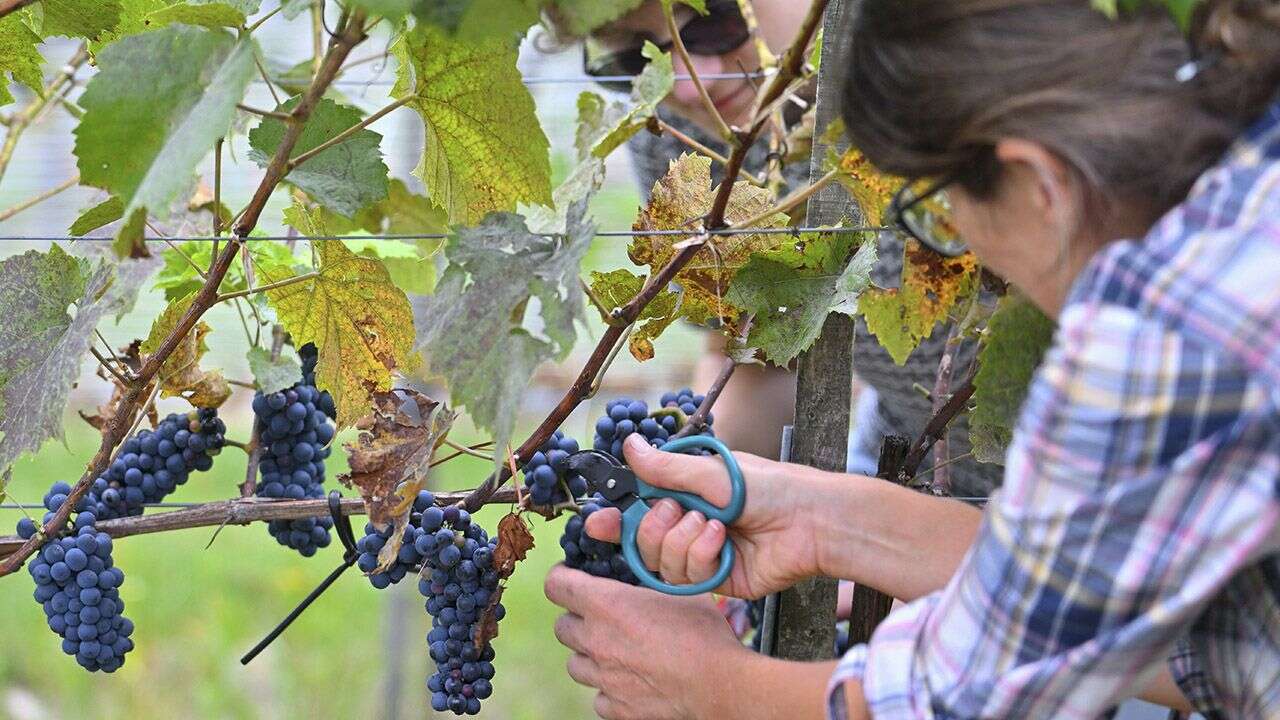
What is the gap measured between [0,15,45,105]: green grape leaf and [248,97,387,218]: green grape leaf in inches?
8.5

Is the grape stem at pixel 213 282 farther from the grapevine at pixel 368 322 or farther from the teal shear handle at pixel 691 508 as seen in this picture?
the teal shear handle at pixel 691 508

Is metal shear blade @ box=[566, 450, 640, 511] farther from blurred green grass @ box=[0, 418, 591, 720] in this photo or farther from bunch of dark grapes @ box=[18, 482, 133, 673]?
blurred green grass @ box=[0, 418, 591, 720]

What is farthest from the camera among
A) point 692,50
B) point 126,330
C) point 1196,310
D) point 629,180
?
point 629,180

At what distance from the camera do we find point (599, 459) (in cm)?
90

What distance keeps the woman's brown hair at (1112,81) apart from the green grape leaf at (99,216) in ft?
2.06

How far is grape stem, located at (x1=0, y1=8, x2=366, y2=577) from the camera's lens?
741 millimetres

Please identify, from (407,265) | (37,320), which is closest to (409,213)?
(407,265)

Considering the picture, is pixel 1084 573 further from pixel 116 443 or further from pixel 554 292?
pixel 116 443

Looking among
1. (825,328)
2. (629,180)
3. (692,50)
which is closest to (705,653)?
(825,328)

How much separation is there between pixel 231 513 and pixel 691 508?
1.22 feet

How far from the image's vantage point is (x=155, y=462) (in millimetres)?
1067

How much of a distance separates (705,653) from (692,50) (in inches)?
32.3

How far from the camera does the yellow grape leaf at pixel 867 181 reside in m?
0.84

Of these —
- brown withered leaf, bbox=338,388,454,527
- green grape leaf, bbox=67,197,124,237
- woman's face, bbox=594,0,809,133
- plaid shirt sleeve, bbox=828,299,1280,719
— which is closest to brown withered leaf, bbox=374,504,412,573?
brown withered leaf, bbox=338,388,454,527
